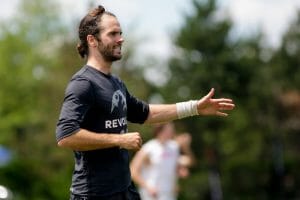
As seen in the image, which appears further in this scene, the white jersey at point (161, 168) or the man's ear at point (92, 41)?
the white jersey at point (161, 168)

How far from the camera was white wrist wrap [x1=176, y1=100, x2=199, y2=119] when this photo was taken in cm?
690

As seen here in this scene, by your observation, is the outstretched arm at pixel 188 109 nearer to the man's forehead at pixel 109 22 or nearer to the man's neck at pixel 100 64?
the man's neck at pixel 100 64

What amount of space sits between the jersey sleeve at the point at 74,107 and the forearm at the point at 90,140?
4cm

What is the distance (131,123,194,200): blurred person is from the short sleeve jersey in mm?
6952

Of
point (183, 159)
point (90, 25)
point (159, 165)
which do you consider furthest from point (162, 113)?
point (183, 159)

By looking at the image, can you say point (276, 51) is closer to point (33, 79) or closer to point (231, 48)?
point (231, 48)

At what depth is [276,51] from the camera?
206 feet

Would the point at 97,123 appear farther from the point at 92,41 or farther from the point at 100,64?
the point at 92,41

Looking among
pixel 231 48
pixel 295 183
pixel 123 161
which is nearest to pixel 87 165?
pixel 123 161

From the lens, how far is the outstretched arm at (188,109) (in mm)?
6789

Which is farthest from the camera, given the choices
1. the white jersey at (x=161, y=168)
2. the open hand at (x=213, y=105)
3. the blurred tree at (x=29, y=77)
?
the blurred tree at (x=29, y=77)

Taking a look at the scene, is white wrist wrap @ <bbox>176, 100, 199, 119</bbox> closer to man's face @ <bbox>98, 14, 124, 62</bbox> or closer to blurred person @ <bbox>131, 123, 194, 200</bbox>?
man's face @ <bbox>98, 14, 124, 62</bbox>

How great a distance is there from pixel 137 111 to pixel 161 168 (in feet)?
22.4

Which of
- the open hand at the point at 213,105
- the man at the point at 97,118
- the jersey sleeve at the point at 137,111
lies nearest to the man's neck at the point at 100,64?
the man at the point at 97,118
